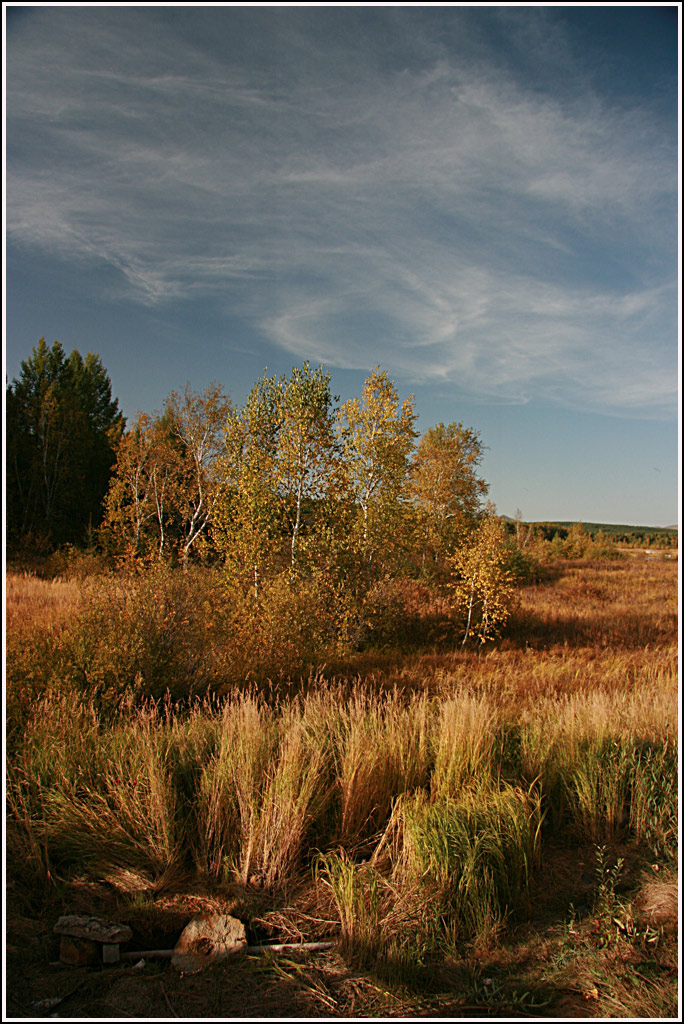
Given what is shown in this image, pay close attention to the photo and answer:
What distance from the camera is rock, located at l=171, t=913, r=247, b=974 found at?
9.23 ft

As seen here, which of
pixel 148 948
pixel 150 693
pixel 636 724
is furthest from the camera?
pixel 150 693

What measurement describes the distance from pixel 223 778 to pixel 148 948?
3.50 ft

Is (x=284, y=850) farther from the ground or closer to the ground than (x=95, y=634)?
closer to the ground

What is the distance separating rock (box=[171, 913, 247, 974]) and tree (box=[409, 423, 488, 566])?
18.9 metres

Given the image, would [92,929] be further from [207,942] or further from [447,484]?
[447,484]

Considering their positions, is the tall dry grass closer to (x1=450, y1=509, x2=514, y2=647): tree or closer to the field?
the field

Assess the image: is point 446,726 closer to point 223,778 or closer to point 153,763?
point 223,778

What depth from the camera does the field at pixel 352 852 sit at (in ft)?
8.68

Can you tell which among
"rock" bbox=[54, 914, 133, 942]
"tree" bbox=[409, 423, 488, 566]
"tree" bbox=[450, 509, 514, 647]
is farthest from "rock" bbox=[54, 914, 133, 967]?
"tree" bbox=[409, 423, 488, 566]

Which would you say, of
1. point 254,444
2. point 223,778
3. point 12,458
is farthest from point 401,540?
point 12,458

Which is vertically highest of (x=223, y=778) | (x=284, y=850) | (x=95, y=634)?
(x=95, y=634)

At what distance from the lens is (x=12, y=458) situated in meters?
24.8

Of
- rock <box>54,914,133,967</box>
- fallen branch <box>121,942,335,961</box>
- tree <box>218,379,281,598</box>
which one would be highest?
tree <box>218,379,281,598</box>

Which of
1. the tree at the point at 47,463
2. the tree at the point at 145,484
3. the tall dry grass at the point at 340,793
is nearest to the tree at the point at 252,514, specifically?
the tall dry grass at the point at 340,793
